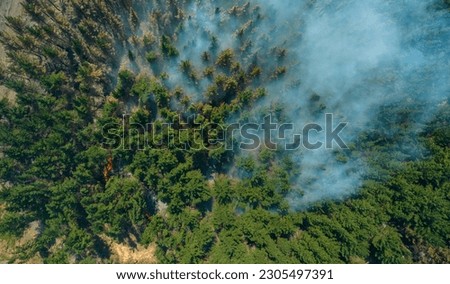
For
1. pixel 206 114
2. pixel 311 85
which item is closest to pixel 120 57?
pixel 206 114

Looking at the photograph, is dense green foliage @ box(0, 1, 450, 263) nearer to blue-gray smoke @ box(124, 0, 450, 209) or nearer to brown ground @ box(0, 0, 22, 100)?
blue-gray smoke @ box(124, 0, 450, 209)

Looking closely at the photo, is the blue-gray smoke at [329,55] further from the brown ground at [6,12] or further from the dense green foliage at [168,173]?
the brown ground at [6,12]

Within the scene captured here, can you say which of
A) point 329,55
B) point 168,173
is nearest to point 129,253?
point 168,173

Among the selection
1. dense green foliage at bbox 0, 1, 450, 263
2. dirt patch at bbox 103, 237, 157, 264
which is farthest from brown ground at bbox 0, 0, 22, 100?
dirt patch at bbox 103, 237, 157, 264

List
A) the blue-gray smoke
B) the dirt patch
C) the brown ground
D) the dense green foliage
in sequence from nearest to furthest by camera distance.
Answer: the dense green foliage, the blue-gray smoke, the brown ground, the dirt patch

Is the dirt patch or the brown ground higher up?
the brown ground

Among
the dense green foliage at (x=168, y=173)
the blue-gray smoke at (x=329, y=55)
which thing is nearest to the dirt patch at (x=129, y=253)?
the dense green foliage at (x=168, y=173)

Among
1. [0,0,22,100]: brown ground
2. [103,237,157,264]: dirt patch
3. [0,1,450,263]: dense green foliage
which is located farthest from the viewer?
[103,237,157,264]: dirt patch

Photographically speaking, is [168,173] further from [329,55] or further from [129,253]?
[329,55]
